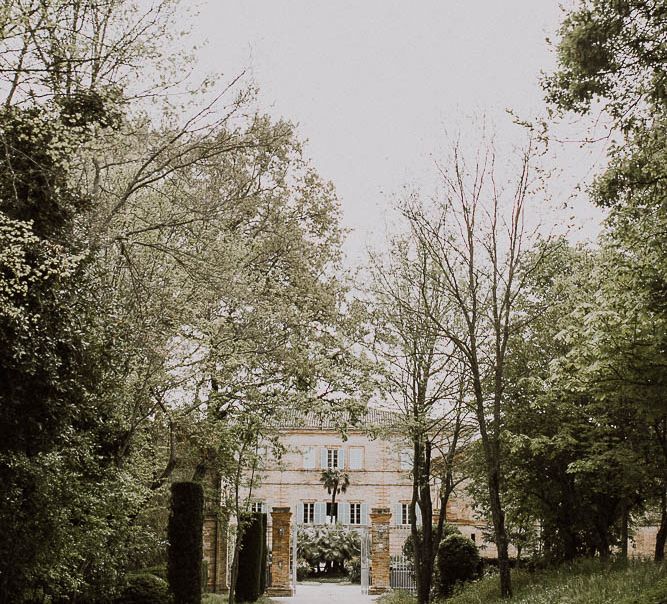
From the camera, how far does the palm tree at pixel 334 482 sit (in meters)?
50.1

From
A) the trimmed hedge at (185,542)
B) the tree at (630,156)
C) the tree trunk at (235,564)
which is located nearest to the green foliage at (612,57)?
the tree at (630,156)

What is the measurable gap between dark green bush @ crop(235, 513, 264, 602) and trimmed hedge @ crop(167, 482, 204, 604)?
662 centimetres

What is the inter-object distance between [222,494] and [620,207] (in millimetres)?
15590

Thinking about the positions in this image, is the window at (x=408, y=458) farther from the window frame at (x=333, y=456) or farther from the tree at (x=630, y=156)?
the tree at (x=630, y=156)

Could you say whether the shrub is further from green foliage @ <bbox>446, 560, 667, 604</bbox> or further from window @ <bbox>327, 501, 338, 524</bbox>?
window @ <bbox>327, 501, 338, 524</bbox>

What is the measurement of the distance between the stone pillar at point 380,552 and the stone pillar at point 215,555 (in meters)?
6.32

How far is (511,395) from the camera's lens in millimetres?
Result: 18641

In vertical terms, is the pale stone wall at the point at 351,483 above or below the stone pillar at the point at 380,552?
above

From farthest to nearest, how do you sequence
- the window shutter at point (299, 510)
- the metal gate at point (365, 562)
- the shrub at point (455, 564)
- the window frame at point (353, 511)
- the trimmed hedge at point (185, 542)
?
1. the window shutter at point (299, 510)
2. the window frame at point (353, 511)
3. the metal gate at point (365, 562)
4. the shrub at point (455, 564)
5. the trimmed hedge at point (185, 542)

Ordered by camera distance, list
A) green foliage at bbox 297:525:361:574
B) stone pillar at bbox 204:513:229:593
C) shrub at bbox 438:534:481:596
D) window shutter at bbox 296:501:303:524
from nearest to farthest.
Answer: shrub at bbox 438:534:481:596
stone pillar at bbox 204:513:229:593
green foliage at bbox 297:525:361:574
window shutter at bbox 296:501:303:524

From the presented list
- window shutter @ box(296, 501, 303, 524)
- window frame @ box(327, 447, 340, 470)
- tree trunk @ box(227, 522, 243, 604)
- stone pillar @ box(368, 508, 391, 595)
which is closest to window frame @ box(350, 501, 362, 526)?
window frame @ box(327, 447, 340, 470)

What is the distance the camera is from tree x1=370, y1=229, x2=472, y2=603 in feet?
65.7

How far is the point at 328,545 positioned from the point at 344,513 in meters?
3.48

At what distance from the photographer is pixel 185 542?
17578 mm
